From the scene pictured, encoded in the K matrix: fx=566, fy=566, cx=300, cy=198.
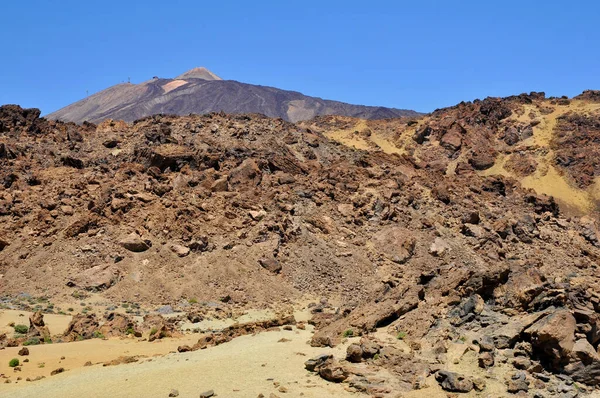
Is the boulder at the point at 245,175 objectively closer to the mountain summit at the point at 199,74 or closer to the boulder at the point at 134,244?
the boulder at the point at 134,244

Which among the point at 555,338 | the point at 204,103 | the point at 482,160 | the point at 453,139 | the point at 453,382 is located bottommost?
the point at 453,382

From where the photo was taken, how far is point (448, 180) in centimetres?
3425

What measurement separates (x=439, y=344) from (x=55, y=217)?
17.7m

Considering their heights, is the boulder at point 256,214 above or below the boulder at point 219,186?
below

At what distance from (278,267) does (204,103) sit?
10794cm

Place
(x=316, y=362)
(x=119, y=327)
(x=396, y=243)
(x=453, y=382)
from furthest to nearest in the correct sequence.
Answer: (x=396, y=243) → (x=119, y=327) → (x=316, y=362) → (x=453, y=382)

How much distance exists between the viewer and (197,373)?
10.7 metres

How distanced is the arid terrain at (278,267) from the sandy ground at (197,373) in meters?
0.06

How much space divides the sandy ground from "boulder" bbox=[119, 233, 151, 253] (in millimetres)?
7863

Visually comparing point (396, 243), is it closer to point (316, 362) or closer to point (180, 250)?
point (180, 250)

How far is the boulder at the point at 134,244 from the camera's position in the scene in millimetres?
21469

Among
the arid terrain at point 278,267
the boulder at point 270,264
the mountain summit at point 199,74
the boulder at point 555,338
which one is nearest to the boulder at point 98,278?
the arid terrain at point 278,267

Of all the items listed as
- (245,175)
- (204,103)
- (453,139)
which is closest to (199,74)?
(204,103)

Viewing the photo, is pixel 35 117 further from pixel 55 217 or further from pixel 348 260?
pixel 348 260
